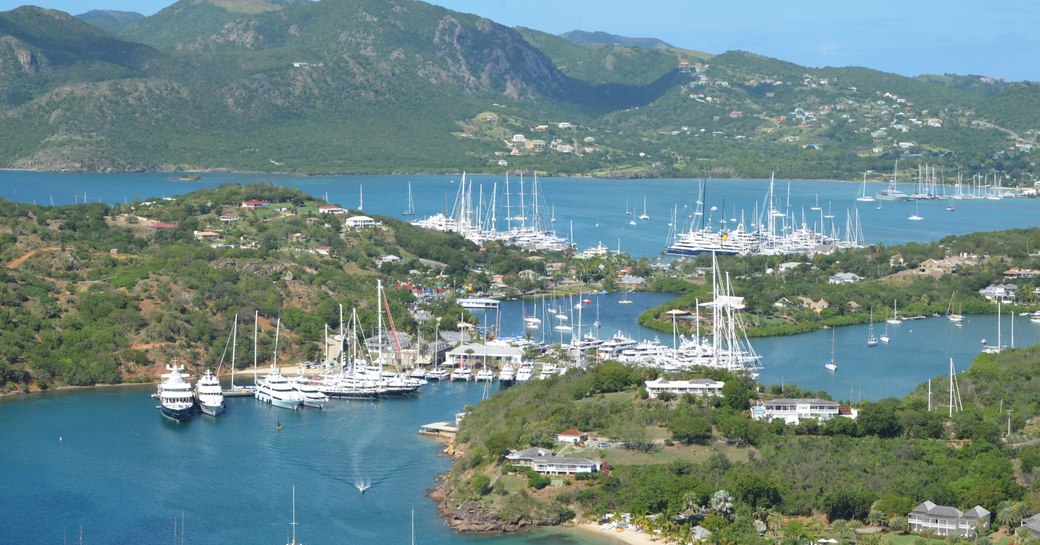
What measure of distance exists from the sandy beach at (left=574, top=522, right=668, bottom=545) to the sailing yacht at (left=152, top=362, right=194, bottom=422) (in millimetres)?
16085

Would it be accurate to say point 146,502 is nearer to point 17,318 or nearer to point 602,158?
point 17,318

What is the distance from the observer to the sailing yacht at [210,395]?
1876 inches

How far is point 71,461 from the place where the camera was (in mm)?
42062

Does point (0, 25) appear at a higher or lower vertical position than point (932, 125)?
higher

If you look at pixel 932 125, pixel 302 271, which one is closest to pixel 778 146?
pixel 932 125

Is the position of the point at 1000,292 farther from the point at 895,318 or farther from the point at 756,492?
the point at 756,492

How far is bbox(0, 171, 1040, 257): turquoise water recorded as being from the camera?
336ft

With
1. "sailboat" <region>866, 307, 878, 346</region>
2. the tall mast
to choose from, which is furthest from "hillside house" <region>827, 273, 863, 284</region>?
the tall mast

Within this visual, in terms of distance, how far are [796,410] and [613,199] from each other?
83.4 m

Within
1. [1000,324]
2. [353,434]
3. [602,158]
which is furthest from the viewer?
[602,158]

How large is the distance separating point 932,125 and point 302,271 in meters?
119

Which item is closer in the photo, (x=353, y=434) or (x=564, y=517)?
(x=564, y=517)

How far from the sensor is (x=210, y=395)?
4809 cm

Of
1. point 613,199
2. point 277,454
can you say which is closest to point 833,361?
point 277,454
